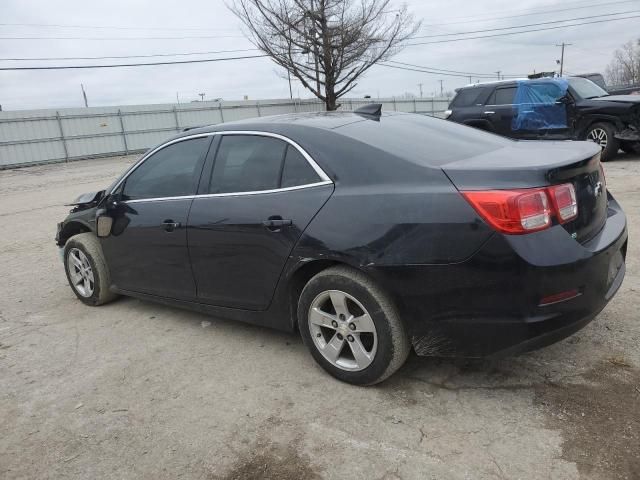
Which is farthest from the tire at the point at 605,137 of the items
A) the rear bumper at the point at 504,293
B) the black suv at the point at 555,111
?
the rear bumper at the point at 504,293

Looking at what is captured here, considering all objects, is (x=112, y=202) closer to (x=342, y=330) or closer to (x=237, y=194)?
(x=237, y=194)

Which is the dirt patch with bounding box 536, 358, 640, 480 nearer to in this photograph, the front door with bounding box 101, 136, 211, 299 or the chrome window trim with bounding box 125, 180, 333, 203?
the chrome window trim with bounding box 125, 180, 333, 203

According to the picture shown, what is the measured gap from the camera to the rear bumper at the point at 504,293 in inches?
98.7

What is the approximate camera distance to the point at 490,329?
2.62m

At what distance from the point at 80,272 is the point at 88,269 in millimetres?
164

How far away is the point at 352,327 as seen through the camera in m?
3.00

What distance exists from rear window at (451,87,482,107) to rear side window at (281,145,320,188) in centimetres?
993

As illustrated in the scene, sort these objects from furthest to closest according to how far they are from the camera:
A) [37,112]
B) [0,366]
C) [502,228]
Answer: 1. [37,112]
2. [0,366]
3. [502,228]

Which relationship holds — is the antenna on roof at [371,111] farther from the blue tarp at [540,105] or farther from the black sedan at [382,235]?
the blue tarp at [540,105]

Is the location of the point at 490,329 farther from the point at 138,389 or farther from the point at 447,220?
the point at 138,389

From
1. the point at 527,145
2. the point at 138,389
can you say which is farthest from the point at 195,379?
the point at 527,145

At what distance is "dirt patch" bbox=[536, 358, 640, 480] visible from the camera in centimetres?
231

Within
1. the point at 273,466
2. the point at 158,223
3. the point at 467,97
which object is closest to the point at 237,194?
the point at 158,223

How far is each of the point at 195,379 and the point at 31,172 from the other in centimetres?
2076
